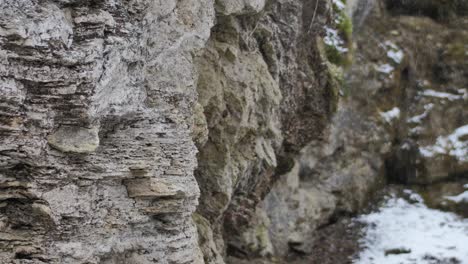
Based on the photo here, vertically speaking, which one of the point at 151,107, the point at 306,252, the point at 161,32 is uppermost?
the point at 161,32

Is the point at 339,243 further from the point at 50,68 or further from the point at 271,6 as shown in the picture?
the point at 50,68

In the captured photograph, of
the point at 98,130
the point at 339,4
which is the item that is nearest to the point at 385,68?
the point at 339,4

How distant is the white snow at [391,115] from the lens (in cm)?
1305

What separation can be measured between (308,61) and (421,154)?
4.96 metres

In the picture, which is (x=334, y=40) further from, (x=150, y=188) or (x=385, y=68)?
(x=150, y=188)

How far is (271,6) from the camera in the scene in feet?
26.1

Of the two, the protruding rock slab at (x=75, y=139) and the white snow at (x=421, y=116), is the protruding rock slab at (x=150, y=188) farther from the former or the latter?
the white snow at (x=421, y=116)

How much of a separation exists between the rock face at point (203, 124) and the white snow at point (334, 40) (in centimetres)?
5

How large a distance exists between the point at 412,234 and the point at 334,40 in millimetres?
4439

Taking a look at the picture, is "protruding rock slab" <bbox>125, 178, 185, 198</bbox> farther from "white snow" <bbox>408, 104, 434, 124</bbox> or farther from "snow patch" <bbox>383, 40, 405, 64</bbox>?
"snow patch" <bbox>383, 40, 405, 64</bbox>

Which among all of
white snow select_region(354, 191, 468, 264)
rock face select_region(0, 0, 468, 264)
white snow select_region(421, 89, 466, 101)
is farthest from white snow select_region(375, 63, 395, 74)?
white snow select_region(354, 191, 468, 264)

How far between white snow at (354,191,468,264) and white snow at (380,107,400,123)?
1968mm

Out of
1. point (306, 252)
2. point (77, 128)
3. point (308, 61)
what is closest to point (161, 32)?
point (77, 128)

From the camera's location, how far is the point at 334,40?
11406 mm
